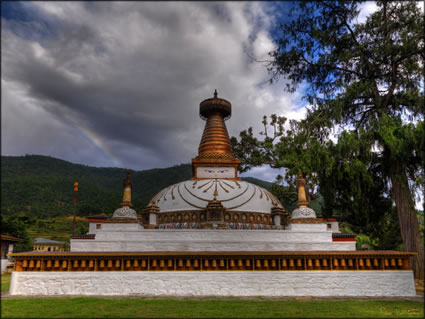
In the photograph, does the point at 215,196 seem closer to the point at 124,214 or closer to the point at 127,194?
the point at 127,194

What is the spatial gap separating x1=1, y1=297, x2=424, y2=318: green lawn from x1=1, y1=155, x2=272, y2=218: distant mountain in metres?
24.6

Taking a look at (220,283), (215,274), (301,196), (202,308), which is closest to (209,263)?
(215,274)

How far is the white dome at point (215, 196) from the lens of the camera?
41.0ft

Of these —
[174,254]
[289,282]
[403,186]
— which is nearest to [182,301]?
[174,254]

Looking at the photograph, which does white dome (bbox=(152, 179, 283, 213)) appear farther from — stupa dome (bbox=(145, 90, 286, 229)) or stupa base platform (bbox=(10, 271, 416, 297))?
stupa base platform (bbox=(10, 271, 416, 297))

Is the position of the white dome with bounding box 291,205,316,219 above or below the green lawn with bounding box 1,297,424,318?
above

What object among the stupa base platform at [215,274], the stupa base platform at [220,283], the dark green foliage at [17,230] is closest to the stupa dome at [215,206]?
the stupa base platform at [215,274]

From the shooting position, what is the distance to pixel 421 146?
9.48 metres

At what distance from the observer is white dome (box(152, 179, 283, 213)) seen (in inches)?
492

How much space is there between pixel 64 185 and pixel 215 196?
44.9 metres

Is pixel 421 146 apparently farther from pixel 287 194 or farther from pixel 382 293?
pixel 287 194

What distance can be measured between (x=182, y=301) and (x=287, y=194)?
15.0m

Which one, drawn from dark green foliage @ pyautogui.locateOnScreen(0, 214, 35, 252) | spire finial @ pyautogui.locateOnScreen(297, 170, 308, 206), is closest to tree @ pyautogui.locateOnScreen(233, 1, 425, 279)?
spire finial @ pyautogui.locateOnScreen(297, 170, 308, 206)

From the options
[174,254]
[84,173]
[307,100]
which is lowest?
[174,254]
